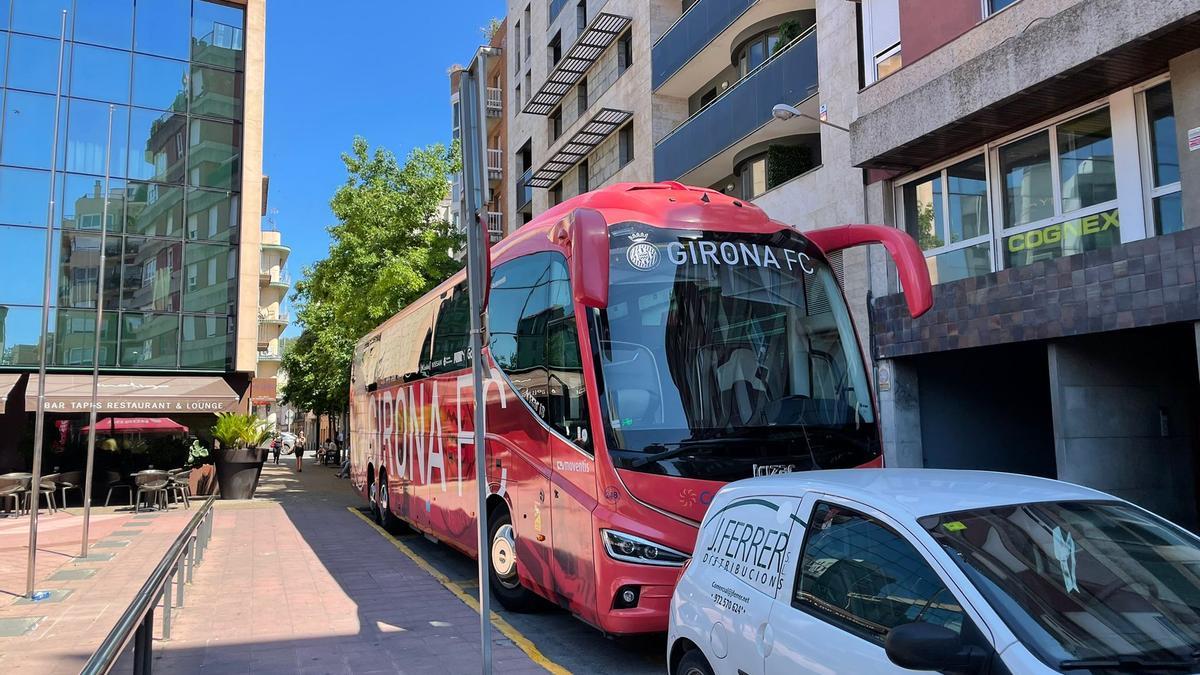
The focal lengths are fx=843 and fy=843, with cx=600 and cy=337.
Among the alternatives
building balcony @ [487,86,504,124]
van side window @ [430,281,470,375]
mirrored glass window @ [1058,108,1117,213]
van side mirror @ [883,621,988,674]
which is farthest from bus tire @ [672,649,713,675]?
building balcony @ [487,86,504,124]

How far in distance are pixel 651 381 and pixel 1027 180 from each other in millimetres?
8907

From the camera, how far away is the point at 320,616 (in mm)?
8000

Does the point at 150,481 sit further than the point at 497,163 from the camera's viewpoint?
No

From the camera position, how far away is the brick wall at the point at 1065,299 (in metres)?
9.70

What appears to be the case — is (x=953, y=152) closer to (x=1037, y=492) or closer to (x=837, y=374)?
(x=837, y=374)

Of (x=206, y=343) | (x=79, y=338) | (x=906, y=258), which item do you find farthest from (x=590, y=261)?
(x=79, y=338)

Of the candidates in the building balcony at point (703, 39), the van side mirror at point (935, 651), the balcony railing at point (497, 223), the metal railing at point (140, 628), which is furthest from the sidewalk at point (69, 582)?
the balcony railing at point (497, 223)

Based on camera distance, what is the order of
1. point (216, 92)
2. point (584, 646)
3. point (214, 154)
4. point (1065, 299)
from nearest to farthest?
point (584, 646) → point (1065, 299) → point (214, 154) → point (216, 92)

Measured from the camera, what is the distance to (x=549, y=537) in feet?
A: 22.7

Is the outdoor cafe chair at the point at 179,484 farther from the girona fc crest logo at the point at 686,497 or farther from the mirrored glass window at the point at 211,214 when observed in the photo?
the girona fc crest logo at the point at 686,497

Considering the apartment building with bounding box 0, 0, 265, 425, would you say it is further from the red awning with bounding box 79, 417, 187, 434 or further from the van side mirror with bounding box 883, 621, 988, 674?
the van side mirror with bounding box 883, 621, 988, 674

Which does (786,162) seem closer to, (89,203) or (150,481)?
(150,481)

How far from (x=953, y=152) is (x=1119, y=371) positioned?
418 centimetres

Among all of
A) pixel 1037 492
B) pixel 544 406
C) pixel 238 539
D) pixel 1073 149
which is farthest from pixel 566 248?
pixel 238 539
